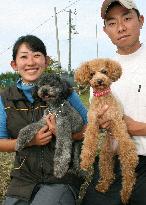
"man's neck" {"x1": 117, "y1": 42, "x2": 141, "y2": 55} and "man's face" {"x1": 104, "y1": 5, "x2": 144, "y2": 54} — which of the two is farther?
"man's neck" {"x1": 117, "y1": 42, "x2": 141, "y2": 55}

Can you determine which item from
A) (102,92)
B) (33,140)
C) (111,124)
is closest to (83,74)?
(102,92)

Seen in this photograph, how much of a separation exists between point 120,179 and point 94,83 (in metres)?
1.42

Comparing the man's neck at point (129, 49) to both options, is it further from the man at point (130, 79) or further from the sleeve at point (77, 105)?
the sleeve at point (77, 105)

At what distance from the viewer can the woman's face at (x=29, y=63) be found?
18.3ft

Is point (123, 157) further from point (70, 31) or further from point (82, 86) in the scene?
point (70, 31)

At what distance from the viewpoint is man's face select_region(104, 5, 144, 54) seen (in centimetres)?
530

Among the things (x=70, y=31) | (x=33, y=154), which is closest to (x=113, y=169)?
(x=33, y=154)

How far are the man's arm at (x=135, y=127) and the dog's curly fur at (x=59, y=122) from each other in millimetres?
628

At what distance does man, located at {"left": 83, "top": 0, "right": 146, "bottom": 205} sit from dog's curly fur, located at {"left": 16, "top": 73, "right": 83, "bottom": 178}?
1.89 feet

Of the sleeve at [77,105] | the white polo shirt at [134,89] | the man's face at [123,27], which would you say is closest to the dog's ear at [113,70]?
the white polo shirt at [134,89]

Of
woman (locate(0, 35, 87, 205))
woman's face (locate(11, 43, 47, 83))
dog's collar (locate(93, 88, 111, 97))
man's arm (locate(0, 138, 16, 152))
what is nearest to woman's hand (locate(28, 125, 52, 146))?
woman (locate(0, 35, 87, 205))

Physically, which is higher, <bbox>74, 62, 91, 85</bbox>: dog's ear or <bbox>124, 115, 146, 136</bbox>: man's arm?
<bbox>74, 62, 91, 85</bbox>: dog's ear

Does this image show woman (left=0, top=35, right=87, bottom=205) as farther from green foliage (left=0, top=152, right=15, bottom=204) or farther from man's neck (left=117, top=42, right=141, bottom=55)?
green foliage (left=0, top=152, right=15, bottom=204)

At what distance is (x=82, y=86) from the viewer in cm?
507
